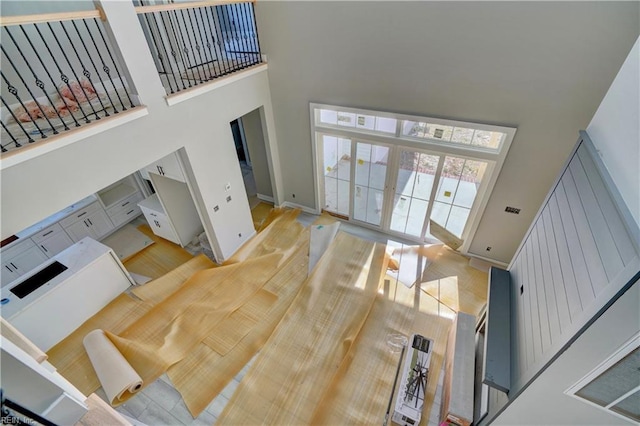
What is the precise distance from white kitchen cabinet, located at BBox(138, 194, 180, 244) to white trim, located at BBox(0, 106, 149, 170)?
2140 millimetres

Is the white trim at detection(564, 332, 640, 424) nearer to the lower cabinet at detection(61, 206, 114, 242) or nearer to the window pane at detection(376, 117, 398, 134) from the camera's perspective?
the window pane at detection(376, 117, 398, 134)

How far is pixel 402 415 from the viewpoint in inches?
108

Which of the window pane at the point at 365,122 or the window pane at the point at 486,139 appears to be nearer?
the window pane at the point at 486,139

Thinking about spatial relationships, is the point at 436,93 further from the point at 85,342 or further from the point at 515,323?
the point at 85,342

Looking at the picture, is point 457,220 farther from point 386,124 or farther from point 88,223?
point 88,223

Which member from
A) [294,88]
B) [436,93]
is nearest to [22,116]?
[294,88]

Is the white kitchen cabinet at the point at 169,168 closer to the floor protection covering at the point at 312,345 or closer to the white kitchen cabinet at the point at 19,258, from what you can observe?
the white kitchen cabinet at the point at 19,258

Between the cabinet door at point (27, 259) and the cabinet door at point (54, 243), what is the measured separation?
7 centimetres

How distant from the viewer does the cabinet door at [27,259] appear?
424cm

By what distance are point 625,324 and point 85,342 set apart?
491 cm

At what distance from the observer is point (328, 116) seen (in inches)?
175

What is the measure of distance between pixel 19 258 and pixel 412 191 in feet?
19.8

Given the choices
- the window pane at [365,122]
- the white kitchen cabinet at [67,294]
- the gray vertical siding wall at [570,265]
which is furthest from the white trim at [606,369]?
the white kitchen cabinet at [67,294]

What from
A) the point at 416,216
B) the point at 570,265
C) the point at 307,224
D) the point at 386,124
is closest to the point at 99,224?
the point at 307,224
